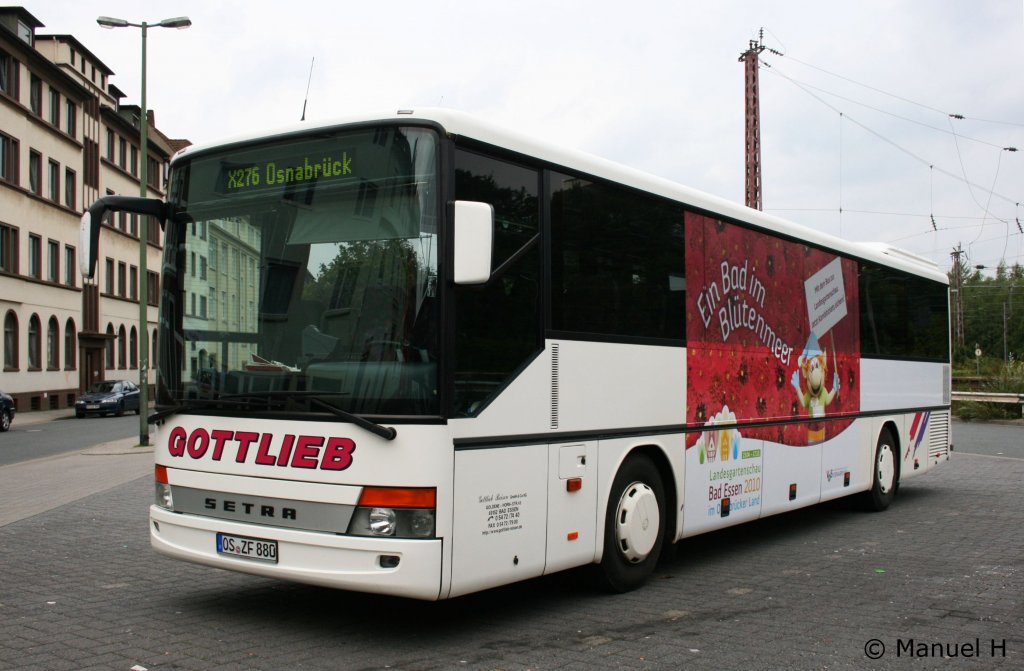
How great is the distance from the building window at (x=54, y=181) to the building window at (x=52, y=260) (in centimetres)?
205

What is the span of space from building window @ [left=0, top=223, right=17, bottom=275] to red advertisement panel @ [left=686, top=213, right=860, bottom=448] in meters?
39.2

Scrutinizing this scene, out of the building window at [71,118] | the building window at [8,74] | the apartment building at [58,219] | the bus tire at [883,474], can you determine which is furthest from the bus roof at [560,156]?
the building window at [71,118]

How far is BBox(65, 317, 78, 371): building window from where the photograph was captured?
162 ft

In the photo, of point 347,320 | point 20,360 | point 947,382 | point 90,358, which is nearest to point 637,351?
point 347,320

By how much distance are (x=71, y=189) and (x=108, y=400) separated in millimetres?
12914

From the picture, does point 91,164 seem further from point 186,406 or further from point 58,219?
point 186,406

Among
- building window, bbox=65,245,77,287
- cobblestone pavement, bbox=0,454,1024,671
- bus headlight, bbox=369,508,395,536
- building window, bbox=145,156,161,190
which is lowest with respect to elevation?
cobblestone pavement, bbox=0,454,1024,671

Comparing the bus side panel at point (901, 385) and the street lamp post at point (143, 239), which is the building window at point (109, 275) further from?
the bus side panel at point (901, 385)

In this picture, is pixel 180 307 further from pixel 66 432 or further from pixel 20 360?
pixel 20 360

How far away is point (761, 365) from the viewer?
988cm

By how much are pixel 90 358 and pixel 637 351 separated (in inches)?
1966

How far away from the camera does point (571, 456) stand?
7109mm

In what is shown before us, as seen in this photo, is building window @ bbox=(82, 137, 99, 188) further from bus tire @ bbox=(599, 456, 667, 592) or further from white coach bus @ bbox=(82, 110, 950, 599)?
bus tire @ bbox=(599, 456, 667, 592)

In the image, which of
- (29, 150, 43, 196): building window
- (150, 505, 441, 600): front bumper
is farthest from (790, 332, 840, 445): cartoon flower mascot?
(29, 150, 43, 196): building window
